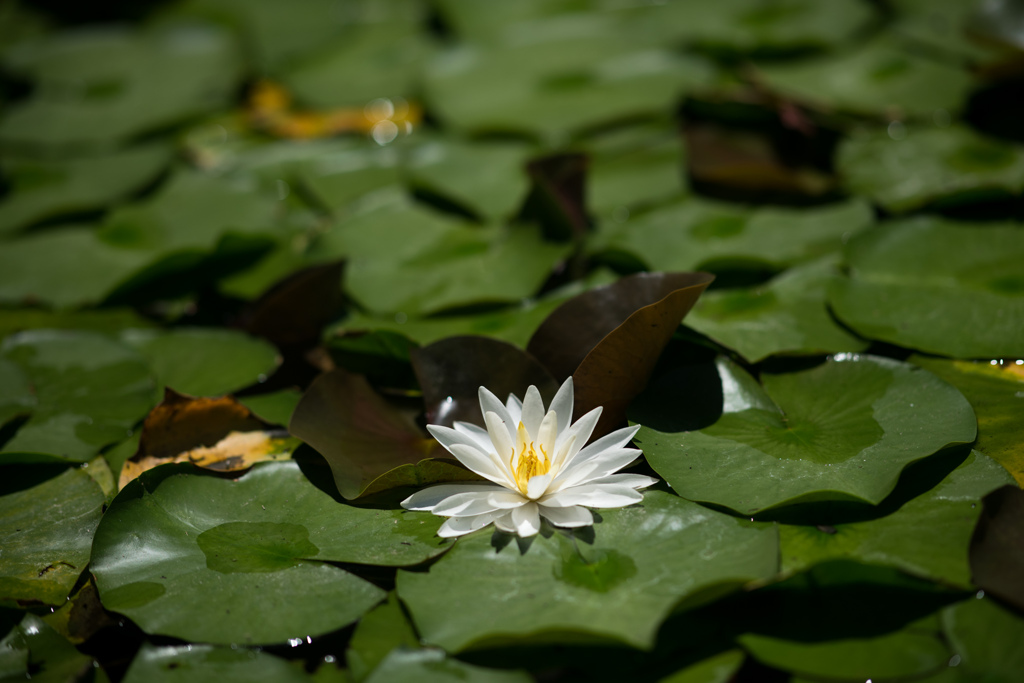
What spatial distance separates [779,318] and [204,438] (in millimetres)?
1439

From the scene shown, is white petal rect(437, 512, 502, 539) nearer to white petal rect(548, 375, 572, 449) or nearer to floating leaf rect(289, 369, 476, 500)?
floating leaf rect(289, 369, 476, 500)

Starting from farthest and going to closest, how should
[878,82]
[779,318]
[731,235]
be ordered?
[878,82] < [731,235] < [779,318]

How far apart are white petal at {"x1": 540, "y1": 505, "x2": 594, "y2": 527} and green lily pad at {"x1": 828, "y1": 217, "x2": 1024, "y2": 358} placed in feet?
2.92

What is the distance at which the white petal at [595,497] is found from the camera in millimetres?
1261

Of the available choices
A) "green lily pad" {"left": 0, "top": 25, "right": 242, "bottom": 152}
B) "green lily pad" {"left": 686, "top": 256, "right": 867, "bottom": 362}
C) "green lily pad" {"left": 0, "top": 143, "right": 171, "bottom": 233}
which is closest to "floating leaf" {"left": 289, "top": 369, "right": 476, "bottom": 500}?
"green lily pad" {"left": 686, "top": 256, "right": 867, "bottom": 362}

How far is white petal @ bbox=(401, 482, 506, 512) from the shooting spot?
4.41 feet

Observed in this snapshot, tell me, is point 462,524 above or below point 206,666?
above

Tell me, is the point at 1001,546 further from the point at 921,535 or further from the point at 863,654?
the point at 863,654

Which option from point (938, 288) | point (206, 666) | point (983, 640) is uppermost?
point (938, 288)

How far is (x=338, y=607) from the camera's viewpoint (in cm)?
126

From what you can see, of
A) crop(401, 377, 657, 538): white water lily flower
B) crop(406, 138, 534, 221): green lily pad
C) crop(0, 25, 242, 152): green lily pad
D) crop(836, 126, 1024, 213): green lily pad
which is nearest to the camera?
crop(401, 377, 657, 538): white water lily flower

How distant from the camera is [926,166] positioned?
2.30m

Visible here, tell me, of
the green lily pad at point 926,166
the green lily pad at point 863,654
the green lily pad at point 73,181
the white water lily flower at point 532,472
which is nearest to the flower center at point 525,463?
the white water lily flower at point 532,472

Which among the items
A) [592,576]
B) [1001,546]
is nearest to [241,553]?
[592,576]
